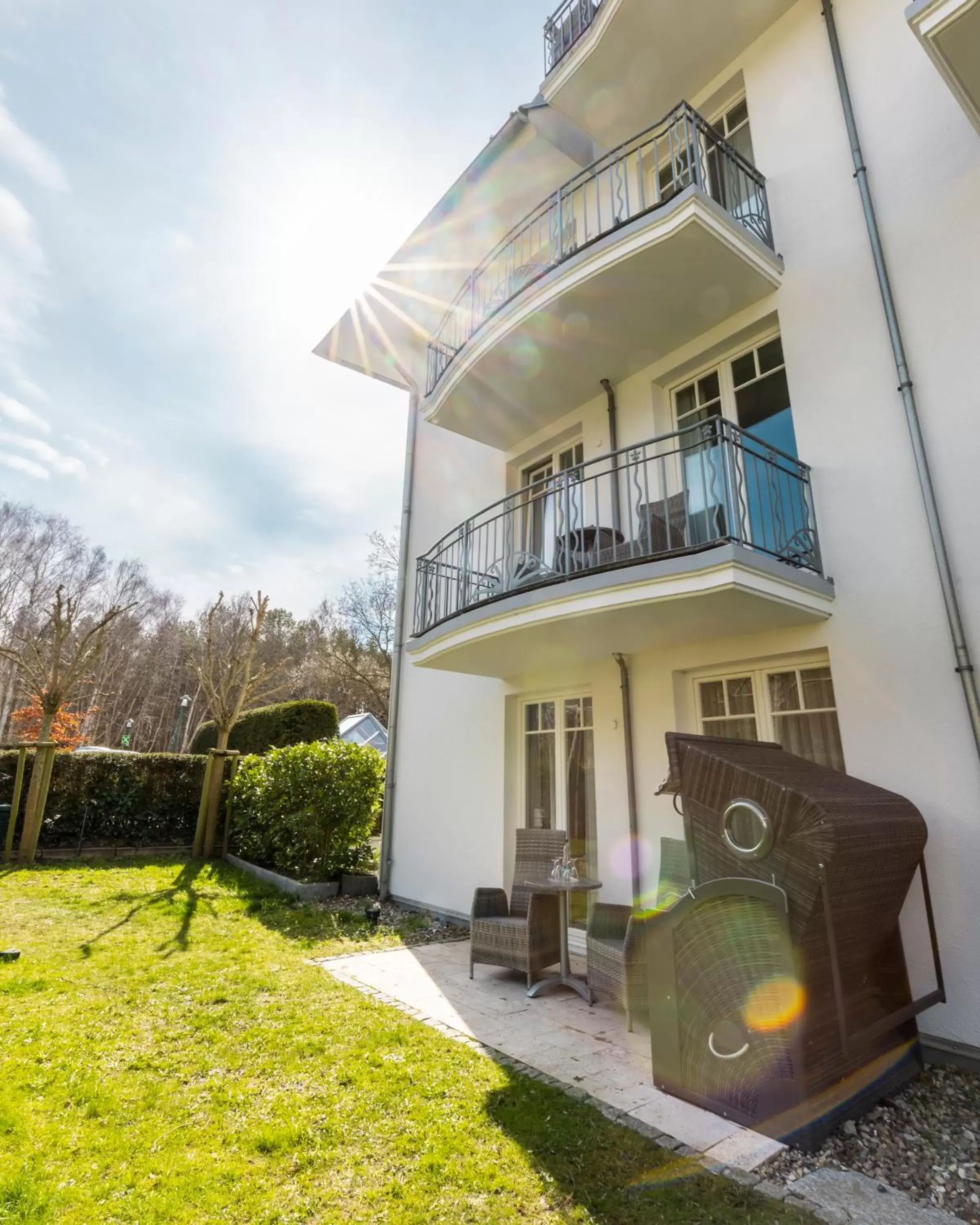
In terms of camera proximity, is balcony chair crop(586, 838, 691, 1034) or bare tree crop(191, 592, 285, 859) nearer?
balcony chair crop(586, 838, 691, 1034)

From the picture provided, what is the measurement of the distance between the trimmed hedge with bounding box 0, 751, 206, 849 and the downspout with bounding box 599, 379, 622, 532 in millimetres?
10117

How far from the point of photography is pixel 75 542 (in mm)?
28453

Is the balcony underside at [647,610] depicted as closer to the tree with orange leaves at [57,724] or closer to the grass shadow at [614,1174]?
the grass shadow at [614,1174]

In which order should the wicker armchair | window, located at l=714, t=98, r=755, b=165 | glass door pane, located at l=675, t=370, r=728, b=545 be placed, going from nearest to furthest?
glass door pane, located at l=675, t=370, r=728, b=545
the wicker armchair
window, located at l=714, t=98, r=755, b=165

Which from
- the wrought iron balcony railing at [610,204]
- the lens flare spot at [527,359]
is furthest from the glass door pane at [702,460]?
the lens flare spot at [527,359]

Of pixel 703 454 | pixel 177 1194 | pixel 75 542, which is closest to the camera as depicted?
pixel 177 1194

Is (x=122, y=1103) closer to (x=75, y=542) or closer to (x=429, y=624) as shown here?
(x=429, y=624)

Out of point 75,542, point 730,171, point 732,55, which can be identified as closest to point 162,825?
point 730,171

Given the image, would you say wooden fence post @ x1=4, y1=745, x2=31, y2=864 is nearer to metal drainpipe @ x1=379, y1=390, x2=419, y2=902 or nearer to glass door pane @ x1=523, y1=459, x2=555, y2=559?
metal drainpipe @ x1=379, y1=390, x2=419, y2=902

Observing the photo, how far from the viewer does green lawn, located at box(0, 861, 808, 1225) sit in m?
2.37

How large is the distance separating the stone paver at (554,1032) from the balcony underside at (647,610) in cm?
312

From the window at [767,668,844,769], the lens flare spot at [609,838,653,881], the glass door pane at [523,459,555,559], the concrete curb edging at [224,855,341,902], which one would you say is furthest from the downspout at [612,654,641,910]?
the concrete curb edging at [224,855,341,902]

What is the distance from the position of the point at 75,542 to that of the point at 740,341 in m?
31.6

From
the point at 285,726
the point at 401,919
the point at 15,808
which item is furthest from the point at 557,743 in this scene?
the point at 285,726
